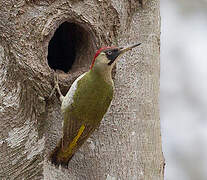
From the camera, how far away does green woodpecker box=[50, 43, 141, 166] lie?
2.81 m

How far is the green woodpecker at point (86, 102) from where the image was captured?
2.81 m

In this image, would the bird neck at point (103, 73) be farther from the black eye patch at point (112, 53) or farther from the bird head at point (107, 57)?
the black eye patch at point (112, 53)

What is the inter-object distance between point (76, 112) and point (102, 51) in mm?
456

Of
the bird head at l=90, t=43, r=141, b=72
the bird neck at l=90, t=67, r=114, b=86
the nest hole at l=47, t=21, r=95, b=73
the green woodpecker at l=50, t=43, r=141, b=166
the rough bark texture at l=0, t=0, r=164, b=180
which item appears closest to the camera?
the rough bark texture at l=0, t=0, r=164, b=180

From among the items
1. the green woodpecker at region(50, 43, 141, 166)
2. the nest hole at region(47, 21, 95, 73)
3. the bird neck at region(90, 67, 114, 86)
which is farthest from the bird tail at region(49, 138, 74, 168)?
the nest hole at region(47, 21, 95, 73)

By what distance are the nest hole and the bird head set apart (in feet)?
0.46

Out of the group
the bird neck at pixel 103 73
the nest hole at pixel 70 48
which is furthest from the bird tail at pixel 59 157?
the nest hole at pixel 70 48

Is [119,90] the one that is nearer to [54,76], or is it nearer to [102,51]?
[102,51]

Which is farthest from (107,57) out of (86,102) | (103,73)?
(86,102)

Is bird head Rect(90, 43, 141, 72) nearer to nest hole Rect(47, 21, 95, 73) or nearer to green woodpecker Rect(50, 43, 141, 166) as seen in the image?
green woodpecker Rect(50, 43, 141, 166)

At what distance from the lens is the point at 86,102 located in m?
3.11

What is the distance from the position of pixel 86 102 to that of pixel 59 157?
1.82ft

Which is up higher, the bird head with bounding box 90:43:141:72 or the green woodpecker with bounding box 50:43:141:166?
the bird head with bounding box 90:43:141:72

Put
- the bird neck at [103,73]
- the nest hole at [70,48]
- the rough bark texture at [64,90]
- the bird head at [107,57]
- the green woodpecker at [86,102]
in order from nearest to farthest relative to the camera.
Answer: the rough bark texture at [64,90] → the green woodpecker at [86,102] → the bird head at [107,57] → the bird neck at [103,73] → the nest hole at [70,48]
